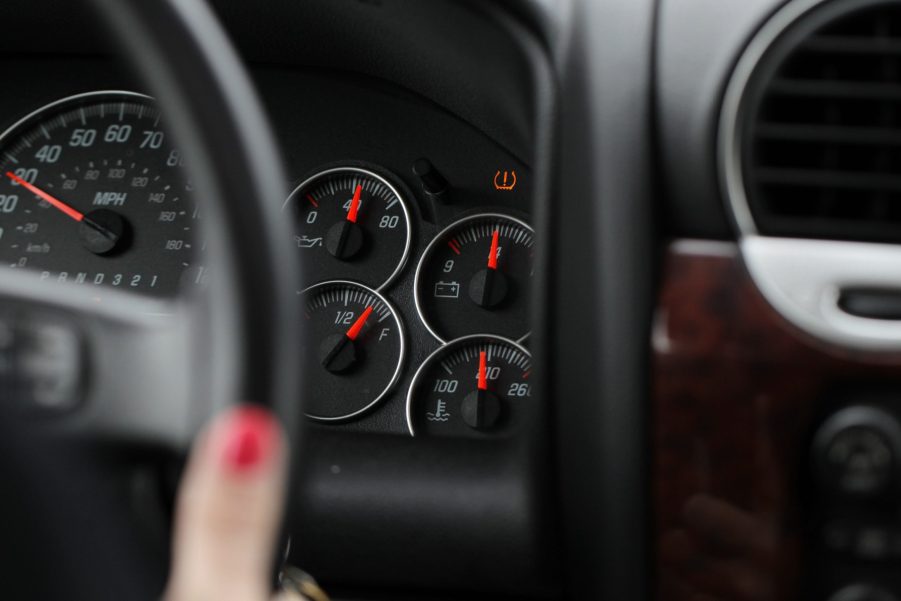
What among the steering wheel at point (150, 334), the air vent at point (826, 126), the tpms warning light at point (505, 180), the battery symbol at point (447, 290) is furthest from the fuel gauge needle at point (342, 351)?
the steering wheel at point (150, 334)

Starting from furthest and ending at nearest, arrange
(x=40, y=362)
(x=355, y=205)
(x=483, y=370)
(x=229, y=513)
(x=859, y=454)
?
(x=355, y=205) < (x=483, y=370) < (x=859, y=454) < (x=40, y=362) < (x=229, y=513)

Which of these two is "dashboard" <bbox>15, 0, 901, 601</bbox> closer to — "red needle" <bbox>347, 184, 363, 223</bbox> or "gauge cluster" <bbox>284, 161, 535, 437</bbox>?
"gauge cluster" <bbox>284, 161, 535, 437</bbox>

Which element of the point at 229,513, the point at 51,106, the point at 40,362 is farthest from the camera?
the point at 51,106

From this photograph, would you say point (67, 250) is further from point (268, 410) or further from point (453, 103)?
point (268, 410)

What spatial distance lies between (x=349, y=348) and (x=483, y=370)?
19 centimetres

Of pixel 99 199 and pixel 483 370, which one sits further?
pixel 99 199

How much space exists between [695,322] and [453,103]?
74 cm

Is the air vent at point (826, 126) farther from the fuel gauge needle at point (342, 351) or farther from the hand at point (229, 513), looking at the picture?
the fuel gauge needle at point (342, 351)

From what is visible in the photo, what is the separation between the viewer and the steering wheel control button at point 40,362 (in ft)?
2.35

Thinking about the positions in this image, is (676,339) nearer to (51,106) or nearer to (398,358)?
(398,358)

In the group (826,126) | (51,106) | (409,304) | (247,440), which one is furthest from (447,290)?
(247,440)

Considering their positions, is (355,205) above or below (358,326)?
above

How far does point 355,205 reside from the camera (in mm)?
1753

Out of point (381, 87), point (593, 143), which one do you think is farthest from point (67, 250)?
point (593, 143)
